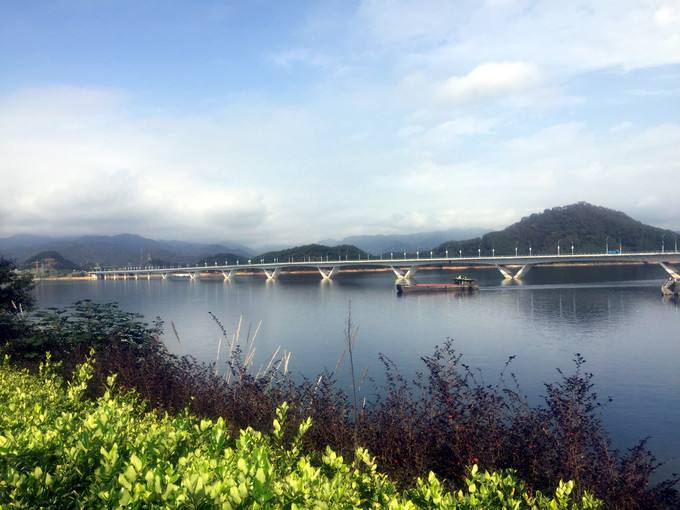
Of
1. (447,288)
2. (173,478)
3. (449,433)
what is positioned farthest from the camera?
(447,288)

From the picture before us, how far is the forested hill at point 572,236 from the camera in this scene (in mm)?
142875

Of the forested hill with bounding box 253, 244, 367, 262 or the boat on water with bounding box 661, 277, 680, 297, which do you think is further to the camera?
the forested hill with bounding box 253, 244, 367, 262

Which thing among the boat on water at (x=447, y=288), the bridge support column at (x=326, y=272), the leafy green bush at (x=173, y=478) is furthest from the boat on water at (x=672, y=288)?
the bridge support column at (x=326, y=272)

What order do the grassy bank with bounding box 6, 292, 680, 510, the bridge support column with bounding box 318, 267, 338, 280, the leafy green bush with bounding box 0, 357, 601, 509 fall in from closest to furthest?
the leafy green bush with bounding box 0, 357, 601, 509, the grassy bank with bounding box 6, 292, 680, 510, the bridge support column with bounding box 318, 267, 338, 280

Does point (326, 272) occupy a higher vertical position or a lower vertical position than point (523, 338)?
higher

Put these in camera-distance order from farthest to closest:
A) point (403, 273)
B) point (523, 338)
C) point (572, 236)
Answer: point (572, 236) → point (403, 273) → point (523, 338)

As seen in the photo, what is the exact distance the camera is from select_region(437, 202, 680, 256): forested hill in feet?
469

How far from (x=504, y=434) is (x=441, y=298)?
191 feet

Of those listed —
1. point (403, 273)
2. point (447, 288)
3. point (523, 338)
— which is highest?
point (403, 273)

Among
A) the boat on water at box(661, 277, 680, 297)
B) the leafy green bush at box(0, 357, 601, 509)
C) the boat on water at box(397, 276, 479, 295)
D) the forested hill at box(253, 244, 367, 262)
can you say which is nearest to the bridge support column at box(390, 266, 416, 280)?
the boat on water at box(397, 276, 479, 295)

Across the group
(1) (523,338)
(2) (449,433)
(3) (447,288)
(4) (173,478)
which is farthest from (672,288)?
(4) (173,478)

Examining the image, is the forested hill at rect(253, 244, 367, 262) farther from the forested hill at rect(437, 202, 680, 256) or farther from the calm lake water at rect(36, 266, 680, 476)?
the calm lake water at rect(36, 266, 680, 476)

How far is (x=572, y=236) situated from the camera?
147 m

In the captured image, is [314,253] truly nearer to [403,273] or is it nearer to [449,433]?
[403,273]
